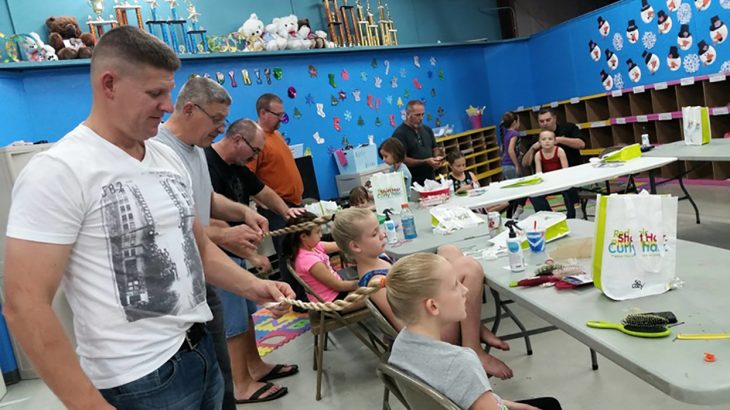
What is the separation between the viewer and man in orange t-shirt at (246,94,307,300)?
454cm

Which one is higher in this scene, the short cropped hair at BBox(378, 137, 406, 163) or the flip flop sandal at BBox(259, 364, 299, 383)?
the short cropped hair at BBox(378, 137, 406, 163)

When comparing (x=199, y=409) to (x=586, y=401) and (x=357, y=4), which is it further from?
(x=357, y=4)

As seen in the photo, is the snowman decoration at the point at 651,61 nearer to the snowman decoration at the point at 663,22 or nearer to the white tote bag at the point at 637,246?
the snowman decoration at the point at 663,22

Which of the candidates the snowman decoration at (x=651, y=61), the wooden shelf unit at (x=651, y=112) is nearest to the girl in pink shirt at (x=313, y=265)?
the wooden shelf unit at (x=651, y=112)

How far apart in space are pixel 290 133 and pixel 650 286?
585cm

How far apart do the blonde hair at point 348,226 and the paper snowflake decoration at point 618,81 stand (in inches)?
259

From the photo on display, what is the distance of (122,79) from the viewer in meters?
1.27

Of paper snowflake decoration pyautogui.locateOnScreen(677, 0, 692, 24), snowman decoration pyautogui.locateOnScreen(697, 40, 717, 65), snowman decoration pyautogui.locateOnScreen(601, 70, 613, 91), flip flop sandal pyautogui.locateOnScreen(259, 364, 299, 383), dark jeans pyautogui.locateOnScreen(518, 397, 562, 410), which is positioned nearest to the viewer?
dark jeans pyautogui.locateOnScreen(518, 397, 562, 410)

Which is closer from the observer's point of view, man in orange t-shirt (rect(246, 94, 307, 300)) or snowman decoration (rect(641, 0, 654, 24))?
man in orange t-shirt (rect(246, 94, 307, 300))

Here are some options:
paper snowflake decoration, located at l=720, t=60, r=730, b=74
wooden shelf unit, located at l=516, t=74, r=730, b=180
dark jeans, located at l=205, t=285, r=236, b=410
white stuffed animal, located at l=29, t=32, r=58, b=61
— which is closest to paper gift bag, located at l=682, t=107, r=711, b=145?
wooden shelf unit, located at l=516, t=74, r=730, b=180

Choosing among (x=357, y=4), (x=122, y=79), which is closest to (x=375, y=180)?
(x=122, y=79)

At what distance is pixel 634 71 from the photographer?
7805mm

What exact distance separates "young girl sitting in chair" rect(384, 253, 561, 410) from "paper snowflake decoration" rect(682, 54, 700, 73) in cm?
655

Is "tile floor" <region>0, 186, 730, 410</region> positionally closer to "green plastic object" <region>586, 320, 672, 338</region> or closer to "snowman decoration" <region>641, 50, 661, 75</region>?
"green plastic object" <region>586, 320, 672, 338</region>
